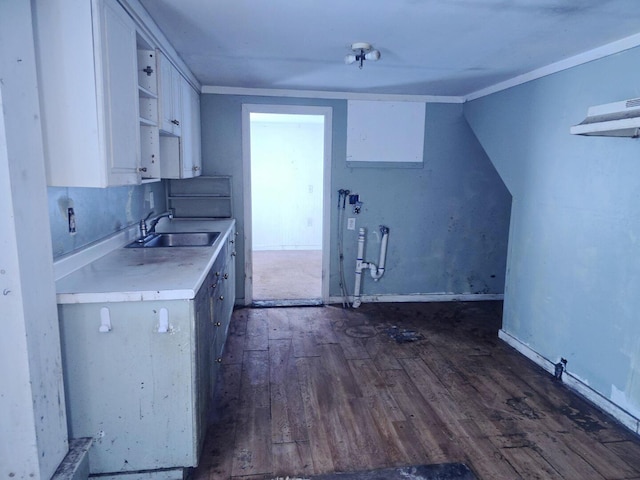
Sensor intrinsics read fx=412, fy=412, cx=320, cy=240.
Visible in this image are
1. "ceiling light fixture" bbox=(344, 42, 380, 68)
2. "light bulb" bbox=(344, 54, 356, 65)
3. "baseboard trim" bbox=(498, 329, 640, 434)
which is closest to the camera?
"baseboard trim" bbox=(498, 329, 640, 434)

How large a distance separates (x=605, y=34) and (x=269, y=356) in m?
2.92

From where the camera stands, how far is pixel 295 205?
709 cm

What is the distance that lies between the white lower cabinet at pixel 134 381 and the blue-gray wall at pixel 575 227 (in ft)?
7.67

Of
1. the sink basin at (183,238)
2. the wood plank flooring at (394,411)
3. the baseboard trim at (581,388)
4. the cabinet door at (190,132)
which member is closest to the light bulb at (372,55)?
the cabinet door at (190,132)

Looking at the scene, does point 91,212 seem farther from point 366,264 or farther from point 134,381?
point 366,264

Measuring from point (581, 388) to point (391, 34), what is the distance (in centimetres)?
248

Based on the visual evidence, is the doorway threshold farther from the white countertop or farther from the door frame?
the white countertop

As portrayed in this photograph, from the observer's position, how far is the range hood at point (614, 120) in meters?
1.95

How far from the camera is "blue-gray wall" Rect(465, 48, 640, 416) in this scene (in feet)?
7.63

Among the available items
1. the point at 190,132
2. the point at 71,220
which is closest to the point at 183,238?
the point at 190,132

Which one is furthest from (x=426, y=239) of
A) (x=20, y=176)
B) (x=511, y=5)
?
(x=20, y=176)

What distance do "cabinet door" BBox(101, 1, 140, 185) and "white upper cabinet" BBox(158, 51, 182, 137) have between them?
43 centimetres

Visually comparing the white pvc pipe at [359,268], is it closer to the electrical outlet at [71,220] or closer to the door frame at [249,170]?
the door frame at [249,170]

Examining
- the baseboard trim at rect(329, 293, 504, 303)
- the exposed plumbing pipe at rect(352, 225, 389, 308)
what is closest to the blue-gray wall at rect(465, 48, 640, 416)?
the baseboard trim at rect(329, 293, 504, 303)
